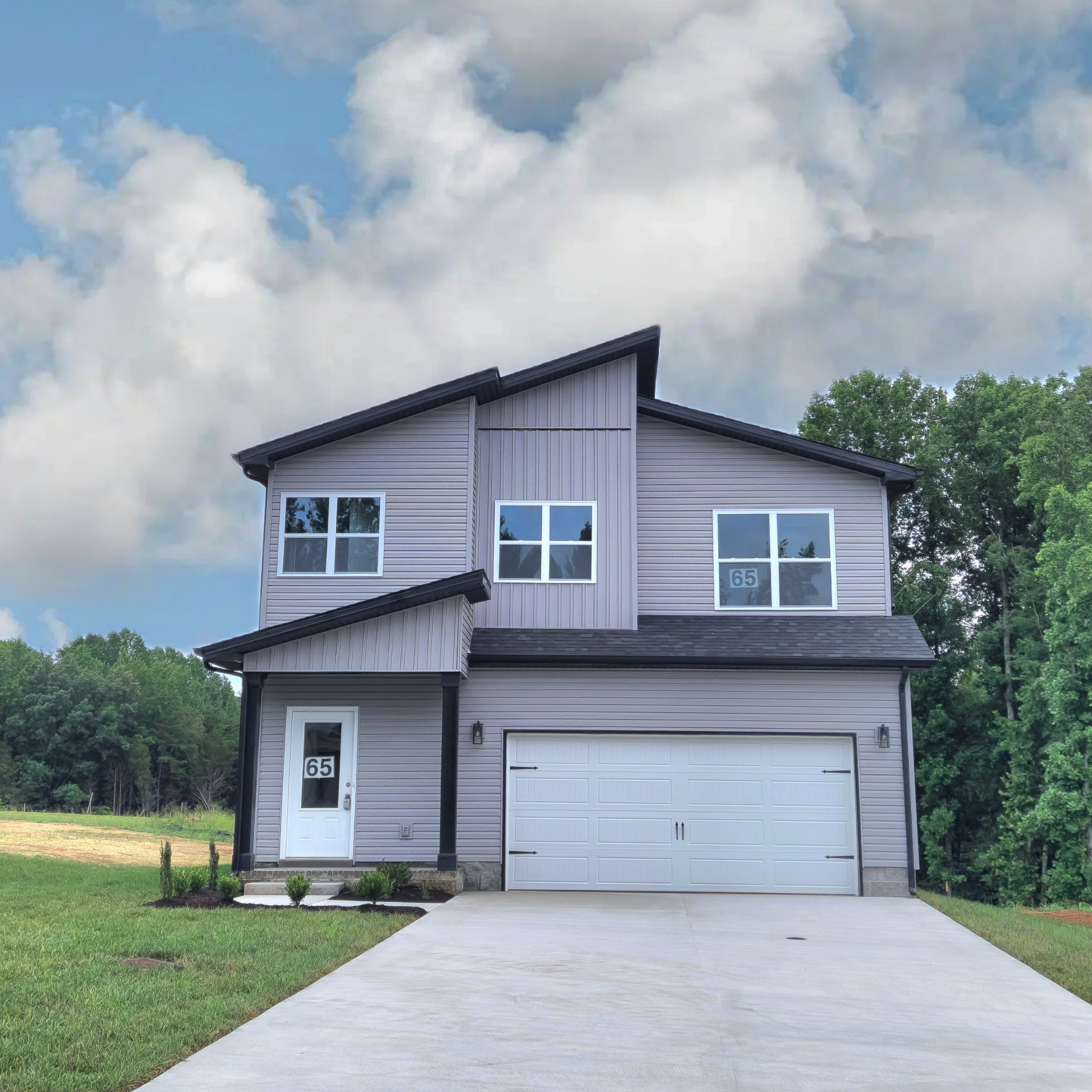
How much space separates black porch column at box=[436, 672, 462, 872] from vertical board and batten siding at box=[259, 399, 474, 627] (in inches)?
80.2

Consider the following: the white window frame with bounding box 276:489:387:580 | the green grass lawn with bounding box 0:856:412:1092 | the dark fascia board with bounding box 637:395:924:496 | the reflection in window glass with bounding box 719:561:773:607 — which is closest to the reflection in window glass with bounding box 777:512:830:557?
the reflection in window glass with bounding box 719:561:773:607

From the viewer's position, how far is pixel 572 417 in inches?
672

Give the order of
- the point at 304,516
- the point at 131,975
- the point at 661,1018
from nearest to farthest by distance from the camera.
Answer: the point at 661,1018, the point at 131,975, the point at 304,516

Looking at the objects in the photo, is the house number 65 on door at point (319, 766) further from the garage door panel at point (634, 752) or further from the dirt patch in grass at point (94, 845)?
the garage door panel at point (634, 752)

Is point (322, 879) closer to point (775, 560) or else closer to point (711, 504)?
point (711, 504)

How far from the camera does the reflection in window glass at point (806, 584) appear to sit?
55.0 feet

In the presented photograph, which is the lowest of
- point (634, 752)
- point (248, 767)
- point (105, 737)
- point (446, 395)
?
point (248, 767)

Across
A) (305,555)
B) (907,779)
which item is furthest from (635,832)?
(305,555)

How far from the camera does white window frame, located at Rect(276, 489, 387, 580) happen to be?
16.2 metres

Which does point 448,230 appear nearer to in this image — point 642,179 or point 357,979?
point 642,179

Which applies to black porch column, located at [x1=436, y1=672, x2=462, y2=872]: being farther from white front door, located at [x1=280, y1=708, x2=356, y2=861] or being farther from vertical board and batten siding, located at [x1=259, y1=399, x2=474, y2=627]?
vertical board and batten siding, located at [x1=259, y1=399, x2=474, y2=627]

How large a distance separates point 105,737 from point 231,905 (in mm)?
46748

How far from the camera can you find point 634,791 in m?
15.4

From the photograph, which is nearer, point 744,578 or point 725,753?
point 725,753
